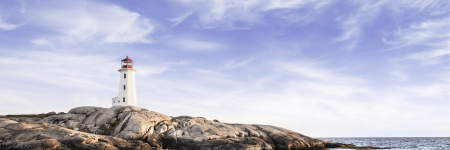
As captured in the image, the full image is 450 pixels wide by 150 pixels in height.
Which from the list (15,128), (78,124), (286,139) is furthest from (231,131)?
(15,128)

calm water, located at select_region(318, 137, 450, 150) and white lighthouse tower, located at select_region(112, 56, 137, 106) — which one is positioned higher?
white lighthouse tower, located at select_region(112, 56, 137, 106)

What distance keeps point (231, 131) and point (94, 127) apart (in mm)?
15322

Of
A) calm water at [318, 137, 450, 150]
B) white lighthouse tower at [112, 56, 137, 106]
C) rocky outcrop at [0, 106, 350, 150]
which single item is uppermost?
white lighthouse tower at [112, 56, 137, 106]

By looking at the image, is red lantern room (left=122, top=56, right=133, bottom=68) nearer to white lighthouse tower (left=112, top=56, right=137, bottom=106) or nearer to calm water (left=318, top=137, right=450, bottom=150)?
white lighthouse tower (left=112, top=56, right=137, bottom=106)

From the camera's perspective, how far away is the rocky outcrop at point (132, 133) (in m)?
33.0

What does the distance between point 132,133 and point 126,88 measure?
20.0 m

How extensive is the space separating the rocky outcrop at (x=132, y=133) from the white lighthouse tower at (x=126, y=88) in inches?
375

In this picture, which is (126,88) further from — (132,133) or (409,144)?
(409,144)

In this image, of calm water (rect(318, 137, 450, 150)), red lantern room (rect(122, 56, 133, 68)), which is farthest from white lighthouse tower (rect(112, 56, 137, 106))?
calm water (rect(318, 137, 450, 150))

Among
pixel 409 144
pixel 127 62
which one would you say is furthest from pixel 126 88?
pixel 409 144

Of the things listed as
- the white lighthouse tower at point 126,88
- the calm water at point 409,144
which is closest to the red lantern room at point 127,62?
the white lighthouse tower at point 126,88

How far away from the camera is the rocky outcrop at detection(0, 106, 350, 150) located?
3300 cm

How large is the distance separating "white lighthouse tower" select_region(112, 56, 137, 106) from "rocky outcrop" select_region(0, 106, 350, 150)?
9518mm

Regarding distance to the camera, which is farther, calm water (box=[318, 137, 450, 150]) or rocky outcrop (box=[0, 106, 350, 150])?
calm water (box=[318, 137, 450, 150])
